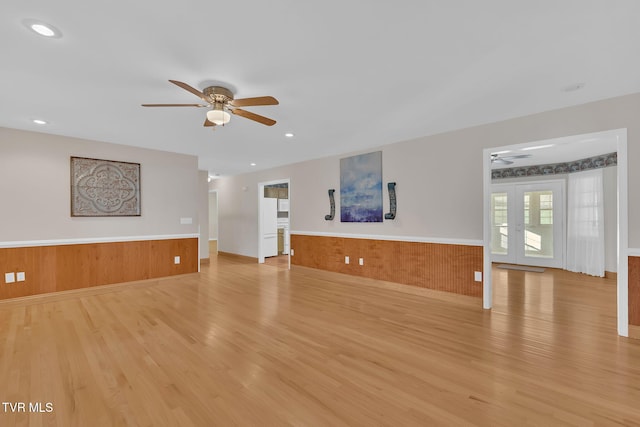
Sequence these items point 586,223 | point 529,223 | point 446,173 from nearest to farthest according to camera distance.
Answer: point 446,173, point 586,223, point 529,223

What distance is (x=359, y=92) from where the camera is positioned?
2.75 meters

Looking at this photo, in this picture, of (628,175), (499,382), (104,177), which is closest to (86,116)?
(104,177)

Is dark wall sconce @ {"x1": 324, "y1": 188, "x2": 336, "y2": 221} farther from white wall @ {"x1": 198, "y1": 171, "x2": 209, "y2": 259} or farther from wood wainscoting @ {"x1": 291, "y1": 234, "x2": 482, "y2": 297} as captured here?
white wall @ {"x1": 198, "y1": 171, "x2": 209, "y2": 259}

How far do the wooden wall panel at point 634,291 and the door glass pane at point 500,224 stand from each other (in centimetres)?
447

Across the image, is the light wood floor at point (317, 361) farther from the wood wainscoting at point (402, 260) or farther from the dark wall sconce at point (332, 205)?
the dark wall sconce at point (332, 205)

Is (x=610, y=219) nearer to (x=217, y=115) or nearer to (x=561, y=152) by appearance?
(x=561, y=152)

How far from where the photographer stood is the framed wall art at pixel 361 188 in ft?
15.9

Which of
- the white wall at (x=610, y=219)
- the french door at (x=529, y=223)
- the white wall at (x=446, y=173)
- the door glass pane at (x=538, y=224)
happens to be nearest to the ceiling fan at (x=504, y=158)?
the french door at (x=529, y=223)

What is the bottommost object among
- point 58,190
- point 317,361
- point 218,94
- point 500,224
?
point 317,361

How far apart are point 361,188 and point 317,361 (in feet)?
10.9

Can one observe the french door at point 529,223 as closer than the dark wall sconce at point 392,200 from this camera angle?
No

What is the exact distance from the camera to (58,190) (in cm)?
423

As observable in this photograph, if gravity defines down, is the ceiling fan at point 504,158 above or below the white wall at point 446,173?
above

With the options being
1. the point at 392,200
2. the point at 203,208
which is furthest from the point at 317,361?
the point at 203,208
